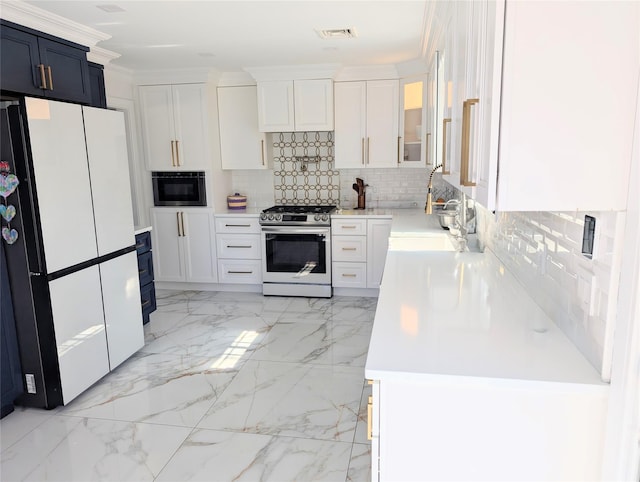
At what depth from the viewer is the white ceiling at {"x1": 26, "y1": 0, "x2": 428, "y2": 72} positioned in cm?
275

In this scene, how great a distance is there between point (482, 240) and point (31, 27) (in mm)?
3026

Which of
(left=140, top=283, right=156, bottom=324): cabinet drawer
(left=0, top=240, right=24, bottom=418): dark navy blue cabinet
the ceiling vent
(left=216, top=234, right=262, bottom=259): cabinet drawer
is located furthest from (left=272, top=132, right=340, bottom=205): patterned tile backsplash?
(left=0, top=240, right=24, bottom=418): dark navy blue cabinet

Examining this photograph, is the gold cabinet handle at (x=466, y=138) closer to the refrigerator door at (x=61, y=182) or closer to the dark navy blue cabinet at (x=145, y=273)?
the refrigerator door at (x=61, y=182)

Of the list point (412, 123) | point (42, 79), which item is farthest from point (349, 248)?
point (42, 79)

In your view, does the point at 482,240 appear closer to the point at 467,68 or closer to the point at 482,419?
the point at 467,68

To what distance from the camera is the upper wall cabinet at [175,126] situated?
490cm

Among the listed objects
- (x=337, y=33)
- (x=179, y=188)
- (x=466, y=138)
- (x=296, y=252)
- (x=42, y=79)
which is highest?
(x=337, y=33)

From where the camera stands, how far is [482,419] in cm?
132

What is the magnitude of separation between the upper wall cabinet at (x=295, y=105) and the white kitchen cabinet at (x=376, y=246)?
115cm

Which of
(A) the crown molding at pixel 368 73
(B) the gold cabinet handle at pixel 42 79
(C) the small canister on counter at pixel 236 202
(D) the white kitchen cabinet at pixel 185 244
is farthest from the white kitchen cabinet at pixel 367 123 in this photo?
(B) the gold cabinet handle at pixel 42 79

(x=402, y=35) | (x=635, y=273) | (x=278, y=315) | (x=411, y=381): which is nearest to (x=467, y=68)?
(x=635, y=273)

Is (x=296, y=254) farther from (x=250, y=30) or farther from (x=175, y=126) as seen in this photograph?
(x=250, y=30)

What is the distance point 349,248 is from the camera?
15.8 feet

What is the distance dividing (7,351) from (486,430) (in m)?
2.69
